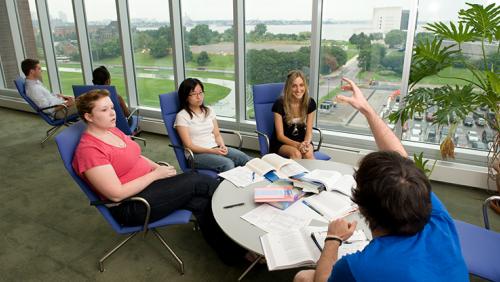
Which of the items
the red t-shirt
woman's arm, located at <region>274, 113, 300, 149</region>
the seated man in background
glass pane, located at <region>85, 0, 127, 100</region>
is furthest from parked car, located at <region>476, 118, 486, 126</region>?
the seated man in background

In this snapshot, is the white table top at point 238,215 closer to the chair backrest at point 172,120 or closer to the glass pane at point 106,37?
the chair backrest at point 172,120

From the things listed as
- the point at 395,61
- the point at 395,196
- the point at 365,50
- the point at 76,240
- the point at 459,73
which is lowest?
the point at 76,240

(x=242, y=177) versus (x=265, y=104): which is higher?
(x=265, y=104)

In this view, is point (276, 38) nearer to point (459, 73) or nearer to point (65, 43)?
point (459, 73)

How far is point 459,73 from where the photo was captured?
3584 millimetres

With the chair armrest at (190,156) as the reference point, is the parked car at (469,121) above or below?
above

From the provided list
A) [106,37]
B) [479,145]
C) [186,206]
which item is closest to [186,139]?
[186,206]

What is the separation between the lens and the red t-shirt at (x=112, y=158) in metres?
2.08

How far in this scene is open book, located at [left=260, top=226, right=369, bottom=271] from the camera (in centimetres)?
152

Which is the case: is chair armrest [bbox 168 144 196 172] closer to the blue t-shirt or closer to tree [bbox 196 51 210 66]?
the blue t-shirt

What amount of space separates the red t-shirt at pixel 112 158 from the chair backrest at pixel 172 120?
1.89 feet

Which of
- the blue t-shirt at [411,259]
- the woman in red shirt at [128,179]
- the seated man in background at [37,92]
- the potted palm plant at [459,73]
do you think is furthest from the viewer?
the seated man in background at [37,92]

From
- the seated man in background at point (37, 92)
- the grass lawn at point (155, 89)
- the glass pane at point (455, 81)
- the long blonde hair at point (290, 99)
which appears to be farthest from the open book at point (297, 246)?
the seated man in background at point (37, 92)

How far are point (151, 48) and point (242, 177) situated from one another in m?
3.81
